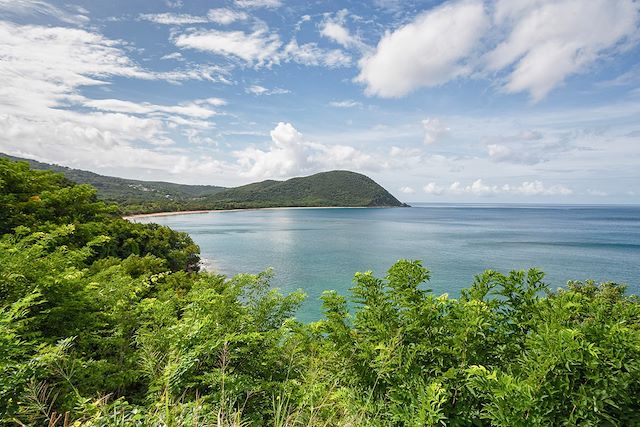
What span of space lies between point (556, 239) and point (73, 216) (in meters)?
81.8

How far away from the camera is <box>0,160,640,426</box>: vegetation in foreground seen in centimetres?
303

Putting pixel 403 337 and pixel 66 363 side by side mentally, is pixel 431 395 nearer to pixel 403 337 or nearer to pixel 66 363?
pixel 403 337

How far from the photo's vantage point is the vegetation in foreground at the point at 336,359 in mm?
3033

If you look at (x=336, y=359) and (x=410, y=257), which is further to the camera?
(x=410, y=257)

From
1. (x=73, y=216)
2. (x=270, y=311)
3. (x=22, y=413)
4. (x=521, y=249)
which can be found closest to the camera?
(x=22, y=413)

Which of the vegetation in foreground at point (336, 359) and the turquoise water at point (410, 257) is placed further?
the turquoise water at point (410, 257)

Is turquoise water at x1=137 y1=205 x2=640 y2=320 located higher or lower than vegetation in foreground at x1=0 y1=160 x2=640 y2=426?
lower

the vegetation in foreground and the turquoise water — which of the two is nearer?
the vegetation in foreground

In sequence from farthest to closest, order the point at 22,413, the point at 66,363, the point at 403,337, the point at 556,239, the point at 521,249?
the point at 556,239, the point at 521,249, the point at 403,337, the point at 66,363, the point at 22,413

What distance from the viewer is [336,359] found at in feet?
16.8

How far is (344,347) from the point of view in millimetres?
4723

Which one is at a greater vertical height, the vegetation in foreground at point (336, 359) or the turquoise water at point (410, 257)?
the vegetation in foreground at point (336, 359)

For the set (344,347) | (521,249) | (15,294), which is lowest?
(521,249)

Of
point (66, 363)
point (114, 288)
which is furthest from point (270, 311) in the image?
point (66, 363)
